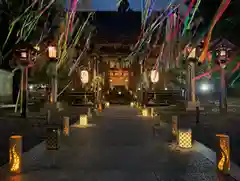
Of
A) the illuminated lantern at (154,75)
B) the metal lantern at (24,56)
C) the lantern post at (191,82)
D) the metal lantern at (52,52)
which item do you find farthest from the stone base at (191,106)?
the metal lantern at (24,56)

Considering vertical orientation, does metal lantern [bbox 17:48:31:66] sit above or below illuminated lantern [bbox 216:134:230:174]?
above

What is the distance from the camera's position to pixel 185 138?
7469 mm

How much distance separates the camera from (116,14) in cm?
3759

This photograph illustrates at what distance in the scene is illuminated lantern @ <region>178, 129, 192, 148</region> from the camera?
741 centimetres

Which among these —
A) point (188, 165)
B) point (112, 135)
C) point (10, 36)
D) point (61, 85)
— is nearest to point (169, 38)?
point (61, 85)

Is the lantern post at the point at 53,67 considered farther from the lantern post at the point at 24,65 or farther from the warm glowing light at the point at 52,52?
the lantern post at the point at 24,65

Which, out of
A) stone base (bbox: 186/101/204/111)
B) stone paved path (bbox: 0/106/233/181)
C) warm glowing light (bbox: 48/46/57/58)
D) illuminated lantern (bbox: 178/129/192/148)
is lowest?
stone paved path (bbox: 0/106/233/181)

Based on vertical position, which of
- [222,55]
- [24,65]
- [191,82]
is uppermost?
[222,55]

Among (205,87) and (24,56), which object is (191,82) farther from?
(205,87)

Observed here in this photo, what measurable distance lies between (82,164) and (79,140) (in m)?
3.10

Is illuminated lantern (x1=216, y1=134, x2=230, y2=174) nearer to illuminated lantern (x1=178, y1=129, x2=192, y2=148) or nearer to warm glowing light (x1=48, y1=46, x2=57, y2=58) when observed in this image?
illuminated lantern (x1=178, y1=129, x2=192, y2=148)

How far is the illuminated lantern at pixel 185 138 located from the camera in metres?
7.41

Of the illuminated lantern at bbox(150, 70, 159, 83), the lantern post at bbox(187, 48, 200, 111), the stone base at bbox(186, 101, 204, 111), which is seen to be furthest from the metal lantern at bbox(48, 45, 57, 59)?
the illuminated lantern at bbox(150, 70, 159, 83)

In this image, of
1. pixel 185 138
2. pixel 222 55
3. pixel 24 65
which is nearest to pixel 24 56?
pixel 24 65
